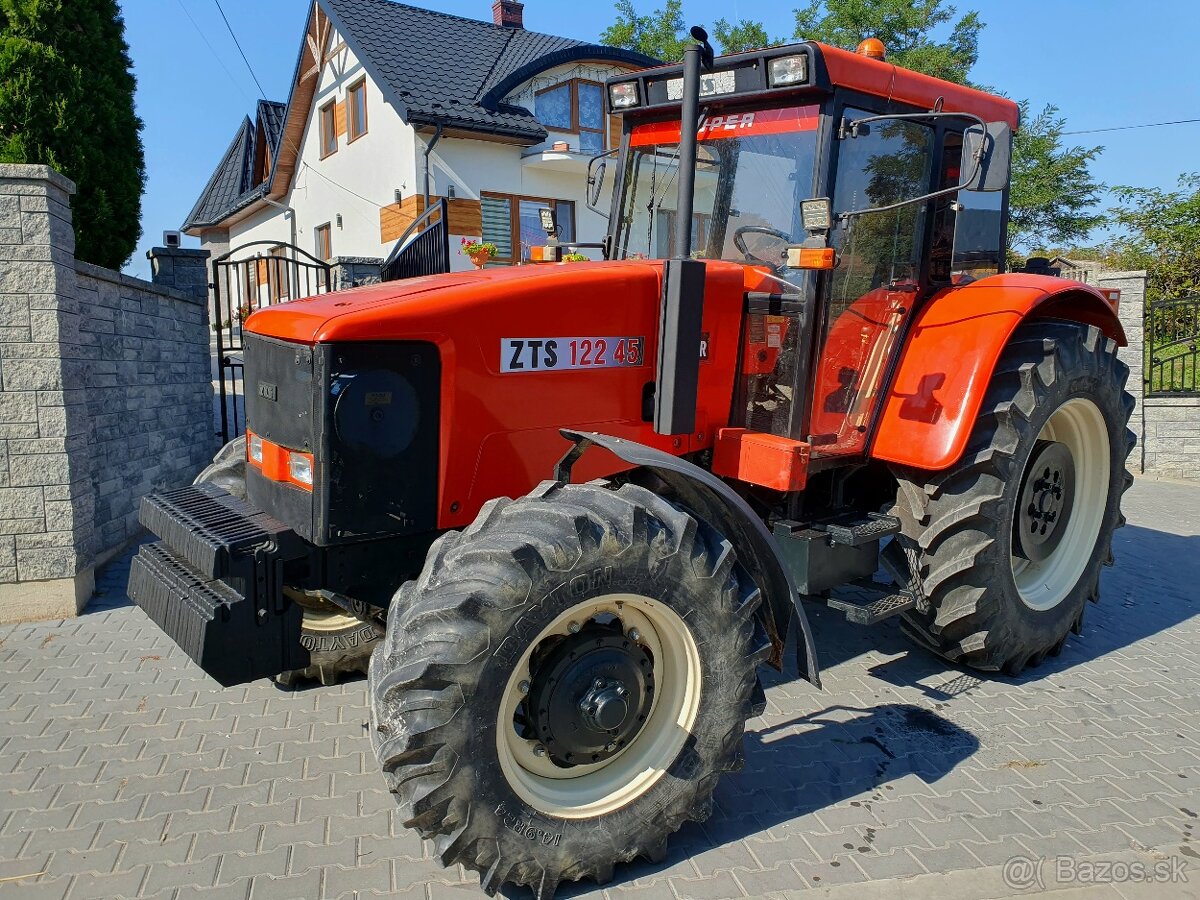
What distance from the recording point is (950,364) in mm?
3922

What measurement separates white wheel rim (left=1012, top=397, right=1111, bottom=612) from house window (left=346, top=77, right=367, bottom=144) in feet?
51.1

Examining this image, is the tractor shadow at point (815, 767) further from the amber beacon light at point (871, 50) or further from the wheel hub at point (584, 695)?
the amber beacon light at point (871, 50)

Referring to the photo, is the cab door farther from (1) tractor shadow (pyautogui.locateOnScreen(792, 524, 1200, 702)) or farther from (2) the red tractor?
(1) tractor shadow (pyautogui.locateOnScreen(792, 524, 1200, 702))

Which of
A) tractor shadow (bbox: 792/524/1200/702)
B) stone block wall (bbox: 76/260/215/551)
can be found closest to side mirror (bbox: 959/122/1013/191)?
tractor shadow (bbox: 792/524/1200/702)

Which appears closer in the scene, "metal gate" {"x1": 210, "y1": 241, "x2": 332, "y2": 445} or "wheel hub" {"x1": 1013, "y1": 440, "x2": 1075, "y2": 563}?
"wheel hub" {"x1": 1013, "y1": 440, "x2": 1075, "y2": 563}

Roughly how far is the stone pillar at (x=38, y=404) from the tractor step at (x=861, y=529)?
4096 millimetres

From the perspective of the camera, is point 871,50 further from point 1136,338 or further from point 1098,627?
point 1136,338

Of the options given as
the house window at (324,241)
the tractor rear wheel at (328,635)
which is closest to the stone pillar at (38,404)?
the tractor rear wheel at (328,635)

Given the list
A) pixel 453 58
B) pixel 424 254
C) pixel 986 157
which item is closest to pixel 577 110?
pixel 453 58

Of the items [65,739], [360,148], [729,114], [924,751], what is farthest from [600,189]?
[360,148]

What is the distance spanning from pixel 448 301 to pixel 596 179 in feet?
5.93

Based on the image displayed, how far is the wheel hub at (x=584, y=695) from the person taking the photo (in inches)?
107

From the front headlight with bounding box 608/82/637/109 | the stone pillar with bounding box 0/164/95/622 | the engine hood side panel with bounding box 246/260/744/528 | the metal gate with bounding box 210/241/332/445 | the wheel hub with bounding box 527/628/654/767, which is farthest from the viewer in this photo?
the metal gate with bounding box 210/241/332/445

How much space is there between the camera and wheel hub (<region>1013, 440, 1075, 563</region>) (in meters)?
4.39
